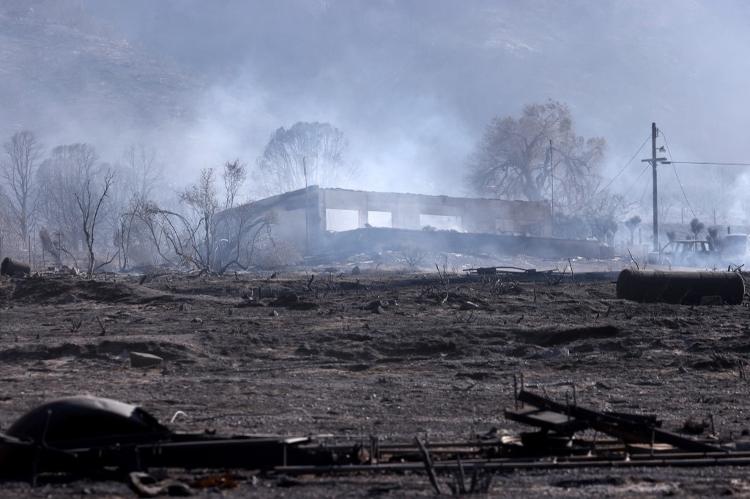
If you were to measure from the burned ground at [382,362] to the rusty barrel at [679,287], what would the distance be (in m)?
0.61

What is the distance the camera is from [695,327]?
675 inches

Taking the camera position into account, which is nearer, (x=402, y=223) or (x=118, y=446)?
(x=118, y=446)

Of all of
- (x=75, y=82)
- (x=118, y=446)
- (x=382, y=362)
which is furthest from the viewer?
(x=75, y=82)

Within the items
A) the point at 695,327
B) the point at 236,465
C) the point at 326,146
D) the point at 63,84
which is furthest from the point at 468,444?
the point at 63,84

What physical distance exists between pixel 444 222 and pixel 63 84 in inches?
4080

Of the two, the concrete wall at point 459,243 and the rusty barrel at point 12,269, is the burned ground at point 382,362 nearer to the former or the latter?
the rusty barrel at point 12,269

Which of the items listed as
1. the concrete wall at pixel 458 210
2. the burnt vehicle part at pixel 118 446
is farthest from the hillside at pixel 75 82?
the burnt vehicle part at pixel 118 446

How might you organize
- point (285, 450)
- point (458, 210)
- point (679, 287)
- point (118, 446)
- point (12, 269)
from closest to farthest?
point (118, 446) → point (285, 450) → point (679, 287) → point (12, 269) → point (458, 210)

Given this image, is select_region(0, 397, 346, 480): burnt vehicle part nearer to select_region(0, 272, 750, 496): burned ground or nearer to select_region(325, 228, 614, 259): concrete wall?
select_region(0, 272, 750, 496): burned ground

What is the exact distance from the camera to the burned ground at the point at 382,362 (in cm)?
828

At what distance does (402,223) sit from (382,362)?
45866mm

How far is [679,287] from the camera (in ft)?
71.2

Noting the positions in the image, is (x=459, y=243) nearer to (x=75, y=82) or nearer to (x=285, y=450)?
(x=285, y=450)

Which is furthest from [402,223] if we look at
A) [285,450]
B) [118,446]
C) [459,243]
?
[118,446]
